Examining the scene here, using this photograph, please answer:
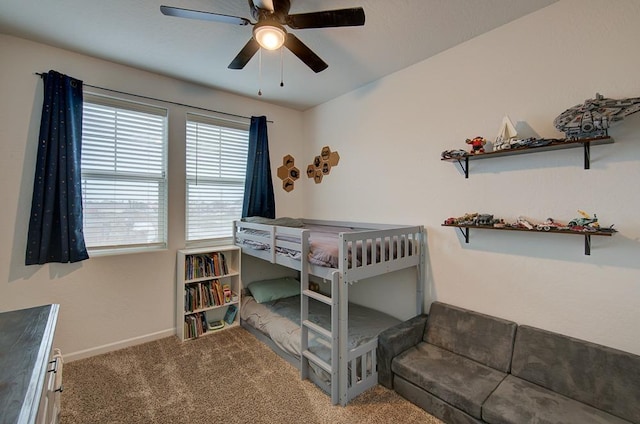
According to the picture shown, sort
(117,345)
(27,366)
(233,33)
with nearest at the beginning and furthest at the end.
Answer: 1. (27,366)
2. (233,33)
3. (117,345)

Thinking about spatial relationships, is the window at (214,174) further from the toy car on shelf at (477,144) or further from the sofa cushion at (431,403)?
the toy car on shelf at (477,144)

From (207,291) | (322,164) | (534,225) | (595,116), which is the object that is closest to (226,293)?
(207,291)

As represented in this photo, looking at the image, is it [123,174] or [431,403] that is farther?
[123,174]

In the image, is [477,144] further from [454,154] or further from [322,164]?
[322,164]

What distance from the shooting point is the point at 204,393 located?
204cm

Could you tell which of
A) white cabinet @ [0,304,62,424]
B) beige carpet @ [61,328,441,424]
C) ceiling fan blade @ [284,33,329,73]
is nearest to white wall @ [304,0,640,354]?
ceiling fan blade @ [284,33,329,73]

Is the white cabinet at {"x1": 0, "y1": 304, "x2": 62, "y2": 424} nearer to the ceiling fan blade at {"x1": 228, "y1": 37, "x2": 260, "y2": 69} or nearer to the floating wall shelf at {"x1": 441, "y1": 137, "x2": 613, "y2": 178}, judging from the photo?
the ceiling fan blade at {"x1": 228, "y1": 37, "x2": 260, "y2": 69}

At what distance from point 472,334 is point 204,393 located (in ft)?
6.54

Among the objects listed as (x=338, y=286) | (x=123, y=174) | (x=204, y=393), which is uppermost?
(x=123, y=174)

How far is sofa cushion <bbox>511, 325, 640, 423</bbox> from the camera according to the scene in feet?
4.89

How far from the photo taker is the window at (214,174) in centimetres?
312

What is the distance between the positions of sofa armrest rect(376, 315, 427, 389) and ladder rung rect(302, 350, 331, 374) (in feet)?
1.37

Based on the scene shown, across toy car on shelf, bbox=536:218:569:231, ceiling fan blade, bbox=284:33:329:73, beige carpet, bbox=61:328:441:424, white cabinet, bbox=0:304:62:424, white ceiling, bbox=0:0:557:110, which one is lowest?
beige carpet, bbox=61:328:441:424

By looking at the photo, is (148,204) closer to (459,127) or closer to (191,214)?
(191,214)
